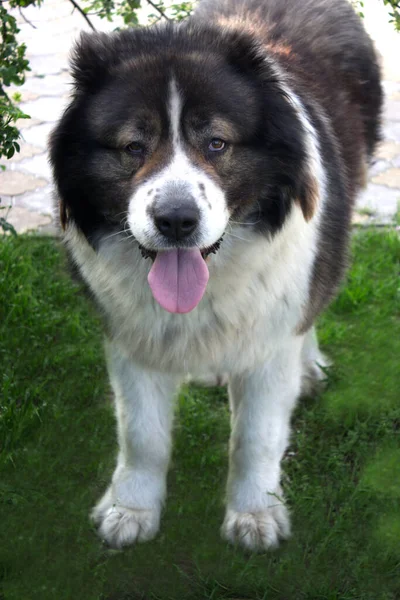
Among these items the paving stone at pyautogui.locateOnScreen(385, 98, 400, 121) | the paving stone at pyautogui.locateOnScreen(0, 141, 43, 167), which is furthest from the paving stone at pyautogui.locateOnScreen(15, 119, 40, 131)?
the paving stone at pyautogui.locateOnScreen(385, 98, 400, 121)

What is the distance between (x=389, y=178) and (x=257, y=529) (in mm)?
3203

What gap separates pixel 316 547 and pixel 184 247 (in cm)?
123

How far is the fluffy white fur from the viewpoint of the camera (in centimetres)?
271

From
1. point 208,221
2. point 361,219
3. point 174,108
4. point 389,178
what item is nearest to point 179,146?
point 174,108

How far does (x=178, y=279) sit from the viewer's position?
8.27 feet

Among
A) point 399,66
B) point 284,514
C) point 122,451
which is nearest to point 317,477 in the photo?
point 284,514

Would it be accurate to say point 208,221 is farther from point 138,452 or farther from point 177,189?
point 138,452

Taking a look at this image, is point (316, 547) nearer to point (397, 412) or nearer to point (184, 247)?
point (397, 412)

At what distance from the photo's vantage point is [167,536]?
3023 mm

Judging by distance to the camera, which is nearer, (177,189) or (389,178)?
(177,189)

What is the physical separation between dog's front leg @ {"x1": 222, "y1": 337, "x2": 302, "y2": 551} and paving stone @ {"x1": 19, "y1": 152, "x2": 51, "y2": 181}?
296cm

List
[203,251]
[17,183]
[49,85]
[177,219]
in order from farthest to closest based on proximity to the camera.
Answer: [49,85], [17,183], [203,251], [177,219]

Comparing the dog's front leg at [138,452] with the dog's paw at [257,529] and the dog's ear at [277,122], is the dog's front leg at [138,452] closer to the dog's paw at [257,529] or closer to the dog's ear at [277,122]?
the dog's paw at [257,529]

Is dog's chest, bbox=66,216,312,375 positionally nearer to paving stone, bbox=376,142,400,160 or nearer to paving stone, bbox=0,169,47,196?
paving stone, bbox=0,169,47,196
